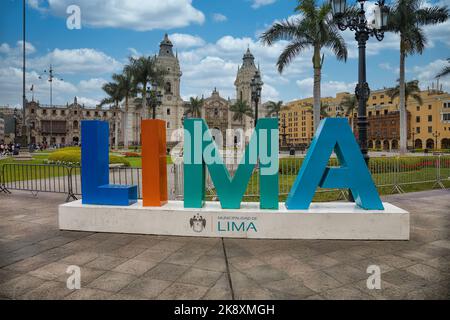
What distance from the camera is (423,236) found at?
5.80 m

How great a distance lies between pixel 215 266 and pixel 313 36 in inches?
673

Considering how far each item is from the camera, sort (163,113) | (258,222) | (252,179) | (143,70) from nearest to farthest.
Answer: (258,222) → (252,179) → (143,70) → (163,113)

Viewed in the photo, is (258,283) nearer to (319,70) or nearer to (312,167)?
(312,167)

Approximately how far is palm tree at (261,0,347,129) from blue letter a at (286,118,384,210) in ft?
39.3

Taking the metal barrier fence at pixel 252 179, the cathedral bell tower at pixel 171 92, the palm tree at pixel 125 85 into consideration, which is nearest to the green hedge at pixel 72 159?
A: the metal barrier fence at pixel 252 179

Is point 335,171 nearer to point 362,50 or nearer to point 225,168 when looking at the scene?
point 225,168

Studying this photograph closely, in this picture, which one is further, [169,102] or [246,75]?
[246,75]

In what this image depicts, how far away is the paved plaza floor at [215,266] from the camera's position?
3.58 m

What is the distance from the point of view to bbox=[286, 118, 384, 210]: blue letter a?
5.72 m

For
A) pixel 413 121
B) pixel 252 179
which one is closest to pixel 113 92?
pixel 252 179

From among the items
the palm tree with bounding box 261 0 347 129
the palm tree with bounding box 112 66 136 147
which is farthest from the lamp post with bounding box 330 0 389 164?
the palm tree with bounding box 112 66 136 147

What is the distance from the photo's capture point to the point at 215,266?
4.36 meters

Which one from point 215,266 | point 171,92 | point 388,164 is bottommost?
point 215,266

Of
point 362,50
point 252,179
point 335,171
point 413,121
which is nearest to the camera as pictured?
point 335,171
